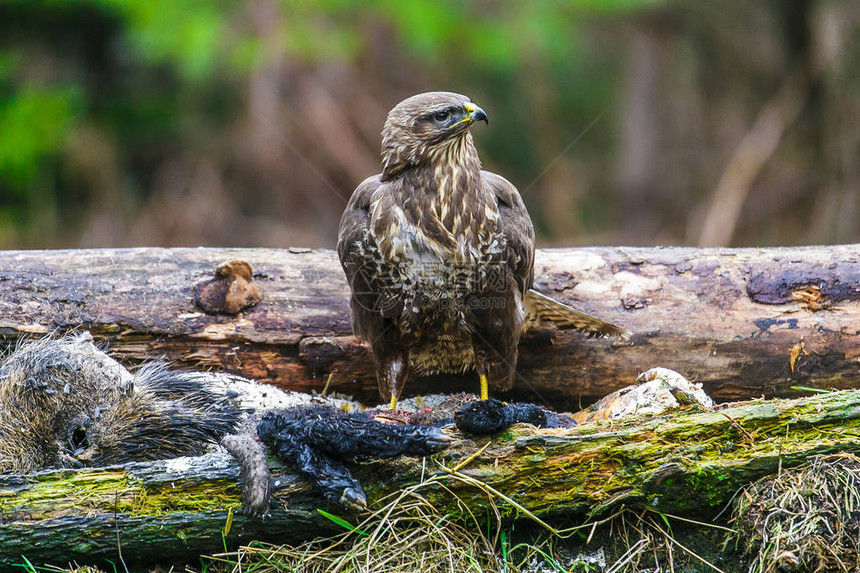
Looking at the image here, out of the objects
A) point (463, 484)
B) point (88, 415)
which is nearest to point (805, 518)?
point (463, 484)

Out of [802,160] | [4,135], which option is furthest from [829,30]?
[4,135]

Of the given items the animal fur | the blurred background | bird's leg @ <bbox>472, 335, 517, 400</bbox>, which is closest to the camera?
the animal fur

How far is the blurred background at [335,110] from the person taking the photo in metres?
7.30

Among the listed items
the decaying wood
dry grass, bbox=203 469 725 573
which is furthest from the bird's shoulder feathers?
dry grass, bbox=203 469 725 573

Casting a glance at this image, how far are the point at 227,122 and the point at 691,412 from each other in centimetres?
659

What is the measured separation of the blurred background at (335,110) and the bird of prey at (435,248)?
3.59 m

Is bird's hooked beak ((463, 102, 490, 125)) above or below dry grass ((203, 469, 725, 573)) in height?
above

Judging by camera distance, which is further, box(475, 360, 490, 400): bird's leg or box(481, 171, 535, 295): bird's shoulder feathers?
box(475, 360, 490, 400): bird's leg

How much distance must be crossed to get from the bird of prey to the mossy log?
0.95m

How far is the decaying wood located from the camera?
392 cm

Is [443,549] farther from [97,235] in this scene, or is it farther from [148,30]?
[97,235]

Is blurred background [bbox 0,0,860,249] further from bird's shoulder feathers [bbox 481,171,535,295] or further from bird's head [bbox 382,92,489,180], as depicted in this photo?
bird's head [bbox 382,92,489,180]

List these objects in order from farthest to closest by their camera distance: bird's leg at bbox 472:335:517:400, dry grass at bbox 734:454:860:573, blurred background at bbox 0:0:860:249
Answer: blurred background at bbox 0:0:860:249, bird's leg at bbox 472:335:517:400, dry grass at bbox 734:454:860:573

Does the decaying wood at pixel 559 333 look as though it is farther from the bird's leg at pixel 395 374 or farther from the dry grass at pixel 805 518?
the dry grass at pixel 805 518
